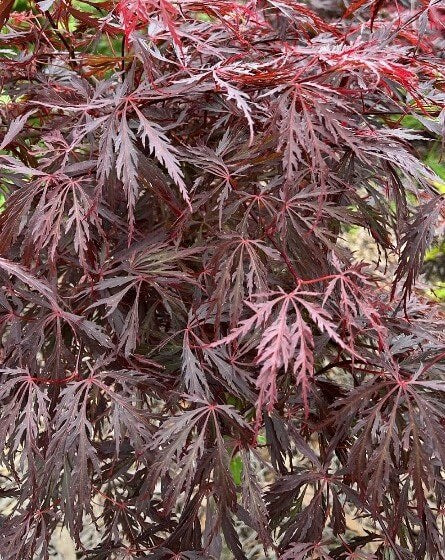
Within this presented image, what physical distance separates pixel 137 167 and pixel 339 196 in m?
0.41

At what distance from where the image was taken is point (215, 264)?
1003mm

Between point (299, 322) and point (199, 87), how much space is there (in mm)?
433

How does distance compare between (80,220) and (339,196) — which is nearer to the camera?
(80,220)

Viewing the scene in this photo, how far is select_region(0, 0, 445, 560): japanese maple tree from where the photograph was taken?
39.0 inches

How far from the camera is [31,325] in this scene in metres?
1.13

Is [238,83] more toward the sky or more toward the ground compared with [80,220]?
more toward the sky

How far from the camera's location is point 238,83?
107 cm

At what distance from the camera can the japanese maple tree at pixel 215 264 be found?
99 cm

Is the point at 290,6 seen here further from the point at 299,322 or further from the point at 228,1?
the point at 299,322

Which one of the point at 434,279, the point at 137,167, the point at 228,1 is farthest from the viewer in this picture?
the point at 434,279

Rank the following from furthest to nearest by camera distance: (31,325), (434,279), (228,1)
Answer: (434,279) < (228,1) < (31,325)

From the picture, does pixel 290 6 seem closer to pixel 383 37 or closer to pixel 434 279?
pixel 383 37

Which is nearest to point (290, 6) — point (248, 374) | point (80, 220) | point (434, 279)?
point (80, 220)

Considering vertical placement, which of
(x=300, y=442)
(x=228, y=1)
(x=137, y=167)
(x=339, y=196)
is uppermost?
(x=228, y=1)
